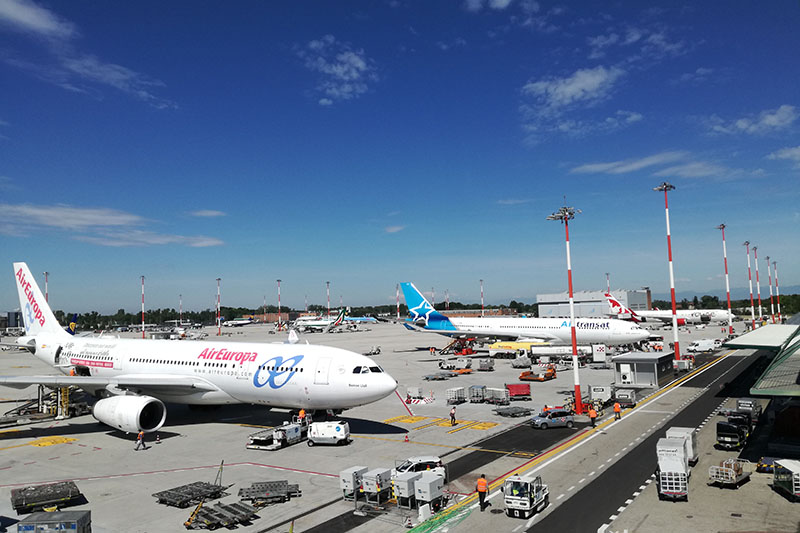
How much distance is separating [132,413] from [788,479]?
35.7m

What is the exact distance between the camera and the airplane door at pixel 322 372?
33125 millimetres

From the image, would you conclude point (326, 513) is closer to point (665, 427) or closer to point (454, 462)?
point (454, 462)

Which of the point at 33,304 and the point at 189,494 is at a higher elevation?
the point at 33,304

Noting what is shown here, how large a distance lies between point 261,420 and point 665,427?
1163 inches

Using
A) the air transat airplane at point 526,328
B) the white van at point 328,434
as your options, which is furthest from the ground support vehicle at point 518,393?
the air transat airplane at point 526,328

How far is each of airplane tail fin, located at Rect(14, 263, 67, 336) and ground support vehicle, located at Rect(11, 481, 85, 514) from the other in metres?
34.2

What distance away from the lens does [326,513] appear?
70.6 ft

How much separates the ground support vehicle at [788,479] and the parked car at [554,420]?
14.0 meters

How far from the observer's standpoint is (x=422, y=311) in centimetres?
9856

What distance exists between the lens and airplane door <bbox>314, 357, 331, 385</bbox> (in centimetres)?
3312

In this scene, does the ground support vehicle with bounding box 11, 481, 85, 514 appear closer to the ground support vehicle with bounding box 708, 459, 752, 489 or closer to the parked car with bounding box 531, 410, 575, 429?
the parked car with bounding box 531, 410, 575, 429

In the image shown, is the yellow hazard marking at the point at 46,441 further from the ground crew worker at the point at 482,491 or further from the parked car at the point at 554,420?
the parked car at the point at 554,420

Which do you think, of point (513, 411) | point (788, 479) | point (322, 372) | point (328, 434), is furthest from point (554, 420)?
point (322, 372)

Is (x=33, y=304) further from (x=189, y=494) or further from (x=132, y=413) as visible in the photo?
(x=189, y=494)
